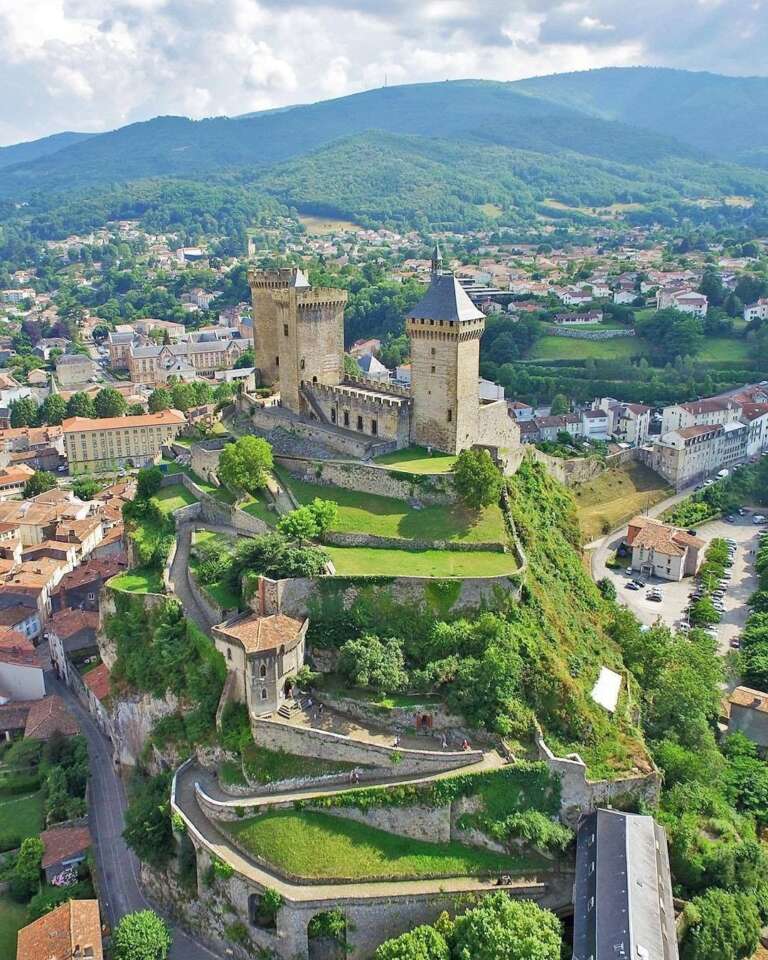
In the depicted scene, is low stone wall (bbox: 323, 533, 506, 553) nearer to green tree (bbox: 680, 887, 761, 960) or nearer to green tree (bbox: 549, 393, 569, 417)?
green tree (bbox: 680, 887, 761, 960)

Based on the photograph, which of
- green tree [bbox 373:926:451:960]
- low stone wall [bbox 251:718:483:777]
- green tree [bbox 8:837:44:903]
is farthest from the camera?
green tree [bbox 8:837:44:903]

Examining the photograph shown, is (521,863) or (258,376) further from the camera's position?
(258,376)

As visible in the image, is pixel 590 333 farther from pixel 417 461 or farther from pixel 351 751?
pixel 351 751

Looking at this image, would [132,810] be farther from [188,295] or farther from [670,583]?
[188,295]

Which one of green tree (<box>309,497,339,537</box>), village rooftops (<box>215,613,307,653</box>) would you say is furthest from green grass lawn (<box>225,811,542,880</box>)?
green tree (<box>309,497,339,537</box>)

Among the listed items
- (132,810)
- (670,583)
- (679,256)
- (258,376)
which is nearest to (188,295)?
(679,256)

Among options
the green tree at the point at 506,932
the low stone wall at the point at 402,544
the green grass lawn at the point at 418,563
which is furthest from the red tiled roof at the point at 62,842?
the green tree at the point at 506,932

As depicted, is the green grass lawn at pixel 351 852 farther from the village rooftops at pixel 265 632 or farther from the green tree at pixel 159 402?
the green tree at pixel 159 402
